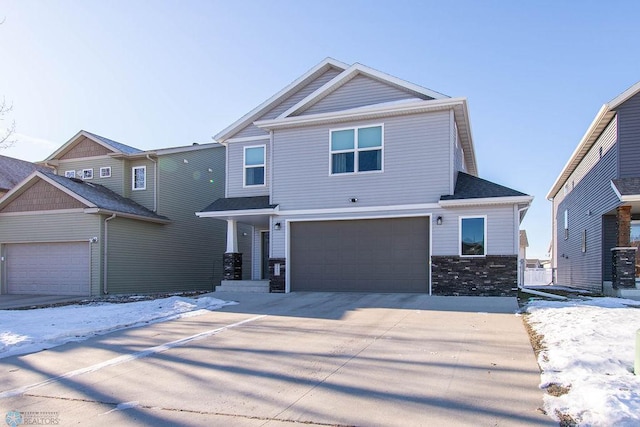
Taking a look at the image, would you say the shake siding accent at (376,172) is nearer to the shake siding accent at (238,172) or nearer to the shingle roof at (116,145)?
the shake siding accent at (238,172)

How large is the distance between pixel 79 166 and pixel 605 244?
70.4 feet

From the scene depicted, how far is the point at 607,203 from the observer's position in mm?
15031

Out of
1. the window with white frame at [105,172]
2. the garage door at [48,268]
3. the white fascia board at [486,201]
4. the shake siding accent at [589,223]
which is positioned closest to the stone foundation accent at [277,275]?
the white fascia board at [486,201]

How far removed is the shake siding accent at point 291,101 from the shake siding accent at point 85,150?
769 cm

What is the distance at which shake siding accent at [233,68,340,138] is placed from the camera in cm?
1609

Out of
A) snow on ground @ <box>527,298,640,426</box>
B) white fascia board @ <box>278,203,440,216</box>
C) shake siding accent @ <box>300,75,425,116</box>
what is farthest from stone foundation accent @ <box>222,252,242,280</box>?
snow on ground @ <box>527,298,640,426</box>

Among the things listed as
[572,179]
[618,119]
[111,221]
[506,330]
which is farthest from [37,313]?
[572,179]

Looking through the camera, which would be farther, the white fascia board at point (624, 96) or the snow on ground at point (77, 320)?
the white fascia board at point (624, 96)

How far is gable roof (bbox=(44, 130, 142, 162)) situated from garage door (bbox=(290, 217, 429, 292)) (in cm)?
1002

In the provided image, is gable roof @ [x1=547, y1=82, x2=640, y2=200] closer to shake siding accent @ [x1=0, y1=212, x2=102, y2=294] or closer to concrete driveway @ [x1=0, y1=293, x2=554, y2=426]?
concrete driveway @ [x1=0, y1=293, x2=554, y2=426]

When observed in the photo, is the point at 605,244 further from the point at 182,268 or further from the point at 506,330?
the point at 182,268

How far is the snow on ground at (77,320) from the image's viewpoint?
8.19m

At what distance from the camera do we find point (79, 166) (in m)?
21.0

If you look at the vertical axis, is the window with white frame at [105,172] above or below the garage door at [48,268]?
above
